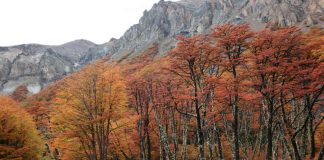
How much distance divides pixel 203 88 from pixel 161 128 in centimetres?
549

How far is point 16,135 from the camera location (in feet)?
93.6

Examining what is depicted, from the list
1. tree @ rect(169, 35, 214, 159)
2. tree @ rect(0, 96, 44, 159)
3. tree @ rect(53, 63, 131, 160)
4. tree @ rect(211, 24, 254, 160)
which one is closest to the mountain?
tree @ rect(211, 24, 254, 160)

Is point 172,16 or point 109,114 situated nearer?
point 109,114

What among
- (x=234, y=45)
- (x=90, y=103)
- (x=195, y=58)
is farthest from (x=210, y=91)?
(x=90, y=103)

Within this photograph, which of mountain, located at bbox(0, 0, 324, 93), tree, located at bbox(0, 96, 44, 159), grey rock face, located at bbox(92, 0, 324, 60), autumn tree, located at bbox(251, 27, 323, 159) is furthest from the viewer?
mountain, located at bbox(0, 0, 324, 93)

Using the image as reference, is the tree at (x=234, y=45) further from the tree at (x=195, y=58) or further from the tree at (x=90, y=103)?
the tree at (x=90, y=103)

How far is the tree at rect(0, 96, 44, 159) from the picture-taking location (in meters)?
27.0

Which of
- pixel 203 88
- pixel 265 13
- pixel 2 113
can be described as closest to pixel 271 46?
pixel 203 88

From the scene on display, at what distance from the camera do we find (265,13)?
120 meters

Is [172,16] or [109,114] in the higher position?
[172,16]

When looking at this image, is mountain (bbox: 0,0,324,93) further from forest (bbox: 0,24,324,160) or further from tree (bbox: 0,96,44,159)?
tree (bbox: 0,96,44,159)

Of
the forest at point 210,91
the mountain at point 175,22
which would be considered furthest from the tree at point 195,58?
the mountain at point 175,22

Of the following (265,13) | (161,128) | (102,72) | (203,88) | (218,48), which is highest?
(265,13)

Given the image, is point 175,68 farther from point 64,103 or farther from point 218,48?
point 64,103
